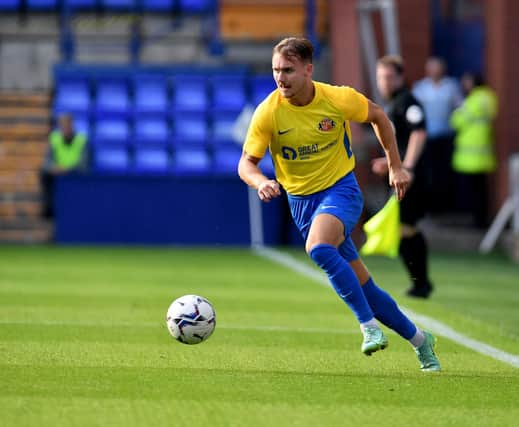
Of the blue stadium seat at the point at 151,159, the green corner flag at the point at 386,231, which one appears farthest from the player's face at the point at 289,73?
the blue stadium seat at the point at 151,159

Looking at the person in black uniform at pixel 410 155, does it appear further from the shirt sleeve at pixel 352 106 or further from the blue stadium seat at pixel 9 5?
the blue stadium seat at pixel 9 5

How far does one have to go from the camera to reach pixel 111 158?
71.3 ft

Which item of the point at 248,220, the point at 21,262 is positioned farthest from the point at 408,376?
the point at 248,220

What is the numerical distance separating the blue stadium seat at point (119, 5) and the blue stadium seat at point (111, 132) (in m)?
2.77

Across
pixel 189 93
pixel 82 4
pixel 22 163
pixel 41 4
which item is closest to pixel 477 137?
pixel 189 93

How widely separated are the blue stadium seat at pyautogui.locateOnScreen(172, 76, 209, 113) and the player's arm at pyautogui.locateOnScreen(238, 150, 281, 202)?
15.3 m

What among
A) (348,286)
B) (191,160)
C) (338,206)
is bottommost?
(191,160)

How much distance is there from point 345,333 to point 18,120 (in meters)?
14.3

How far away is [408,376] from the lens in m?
6.82

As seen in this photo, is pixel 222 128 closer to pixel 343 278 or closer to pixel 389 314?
pixel 389 314

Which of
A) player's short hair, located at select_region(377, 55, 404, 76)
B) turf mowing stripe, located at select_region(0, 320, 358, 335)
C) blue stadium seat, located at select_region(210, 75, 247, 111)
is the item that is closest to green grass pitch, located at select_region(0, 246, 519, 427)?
Result: turf mowing stripe, located at select_region(0, 320, 358, 335)

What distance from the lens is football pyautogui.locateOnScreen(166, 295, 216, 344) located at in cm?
743

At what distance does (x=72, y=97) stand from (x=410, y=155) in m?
12.0

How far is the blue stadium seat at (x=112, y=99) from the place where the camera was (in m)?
22.1
